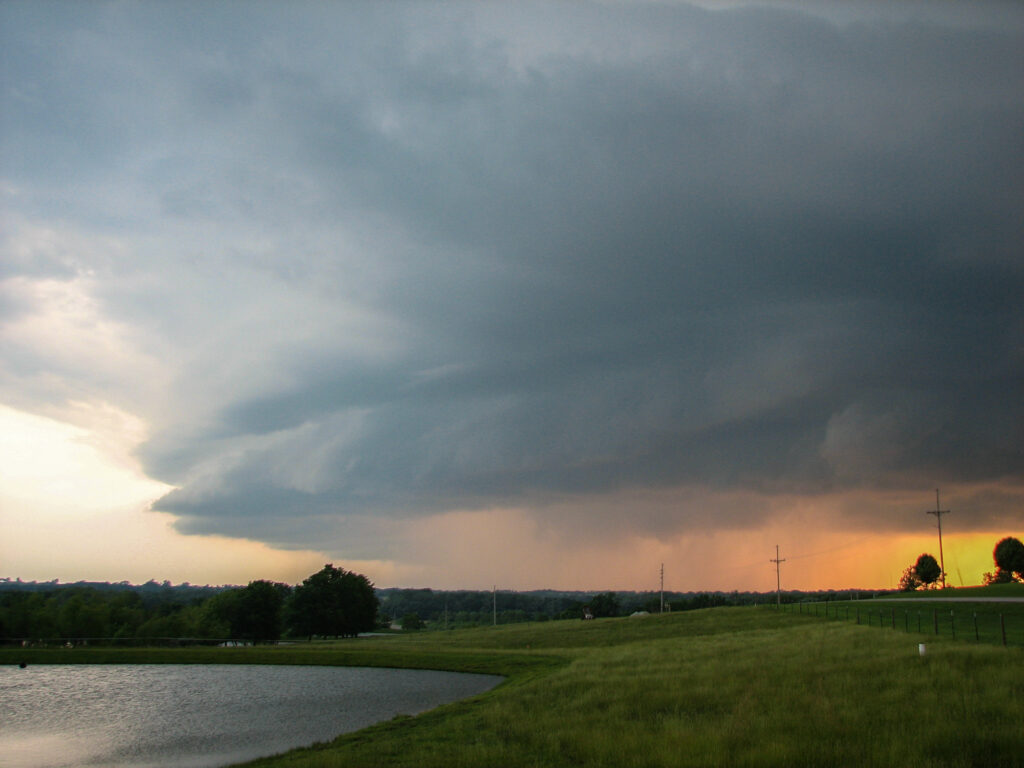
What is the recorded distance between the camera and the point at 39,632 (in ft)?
299

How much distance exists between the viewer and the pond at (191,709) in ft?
76.7

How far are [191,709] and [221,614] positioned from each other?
86.0 metres

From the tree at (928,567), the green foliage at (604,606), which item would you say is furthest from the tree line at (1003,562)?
the green foliage at (604,606)

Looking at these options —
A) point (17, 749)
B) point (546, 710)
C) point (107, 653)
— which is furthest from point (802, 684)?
point (107, 653)

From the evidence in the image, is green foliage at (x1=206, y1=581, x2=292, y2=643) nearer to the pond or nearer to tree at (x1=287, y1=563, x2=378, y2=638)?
tree at (x1=287, y1=563, x2=378, y2=638)

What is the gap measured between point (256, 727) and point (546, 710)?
1129 centimetres

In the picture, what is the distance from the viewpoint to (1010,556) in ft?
454

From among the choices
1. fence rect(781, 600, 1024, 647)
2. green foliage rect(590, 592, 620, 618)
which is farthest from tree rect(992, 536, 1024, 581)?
fence rect(781, 600, 1024, 647)

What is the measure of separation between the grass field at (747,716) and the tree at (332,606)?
8594 cm

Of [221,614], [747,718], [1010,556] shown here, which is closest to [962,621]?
[747,718]

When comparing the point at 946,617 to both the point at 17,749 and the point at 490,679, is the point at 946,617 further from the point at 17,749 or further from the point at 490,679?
the point at 17,749

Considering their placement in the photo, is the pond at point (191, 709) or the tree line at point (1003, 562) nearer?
the pond at point (191, 709)

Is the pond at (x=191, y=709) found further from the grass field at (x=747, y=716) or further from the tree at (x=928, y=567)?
the tree at (x=928, y=567)

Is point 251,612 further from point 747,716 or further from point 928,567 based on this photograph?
point 928,567
